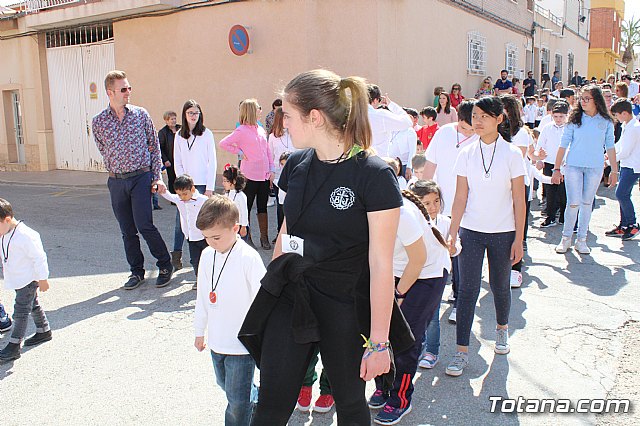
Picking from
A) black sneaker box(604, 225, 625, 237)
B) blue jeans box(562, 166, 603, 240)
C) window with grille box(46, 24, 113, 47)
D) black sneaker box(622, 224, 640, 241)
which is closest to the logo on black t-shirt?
blue jeans box(562, 166, 603, 240)

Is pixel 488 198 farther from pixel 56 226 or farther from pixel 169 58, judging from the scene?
pixel 169 58

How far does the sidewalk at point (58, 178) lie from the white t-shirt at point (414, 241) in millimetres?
12012

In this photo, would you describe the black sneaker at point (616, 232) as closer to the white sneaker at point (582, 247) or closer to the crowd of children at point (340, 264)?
the white sneaker at point (582, 247)

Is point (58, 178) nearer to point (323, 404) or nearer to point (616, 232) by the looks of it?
point (616, 232)

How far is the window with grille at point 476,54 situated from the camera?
17.2 metres

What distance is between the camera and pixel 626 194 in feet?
25.3

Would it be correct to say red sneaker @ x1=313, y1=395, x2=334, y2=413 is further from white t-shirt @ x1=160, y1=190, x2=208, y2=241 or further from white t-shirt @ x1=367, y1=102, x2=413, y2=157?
white t-shirt @ x1=367, y1=102, x2=413, y2=157

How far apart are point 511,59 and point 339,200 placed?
68.0 ft

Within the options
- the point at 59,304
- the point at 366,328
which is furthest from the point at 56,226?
the point at 366,328

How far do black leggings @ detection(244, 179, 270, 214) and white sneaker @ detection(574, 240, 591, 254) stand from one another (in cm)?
386

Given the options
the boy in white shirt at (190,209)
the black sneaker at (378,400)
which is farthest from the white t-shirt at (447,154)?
the boy in white shirt at (190,209)

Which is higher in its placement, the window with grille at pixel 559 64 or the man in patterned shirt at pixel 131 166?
the window with grille at pixel 559 64

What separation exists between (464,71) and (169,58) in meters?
8.42

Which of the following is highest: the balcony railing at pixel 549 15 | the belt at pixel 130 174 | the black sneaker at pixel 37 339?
the balcony railing at pixel 549 15
